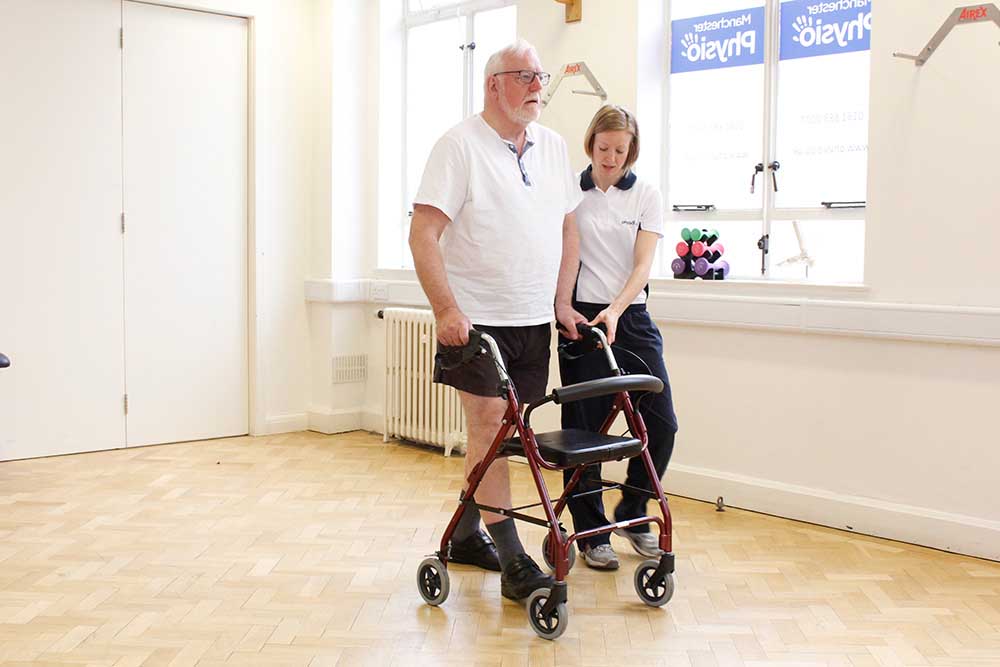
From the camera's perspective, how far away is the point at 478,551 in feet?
11.9

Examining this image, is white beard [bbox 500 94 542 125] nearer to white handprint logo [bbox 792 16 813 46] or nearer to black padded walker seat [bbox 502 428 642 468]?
black padded walker seat [bbox 502 428 642 468]

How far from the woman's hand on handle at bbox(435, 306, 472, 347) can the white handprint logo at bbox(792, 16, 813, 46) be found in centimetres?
219

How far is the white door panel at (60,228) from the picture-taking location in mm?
5168

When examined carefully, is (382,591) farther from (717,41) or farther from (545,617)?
(717,41)

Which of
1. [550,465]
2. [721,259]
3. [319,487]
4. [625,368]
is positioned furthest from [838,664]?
[319,487]

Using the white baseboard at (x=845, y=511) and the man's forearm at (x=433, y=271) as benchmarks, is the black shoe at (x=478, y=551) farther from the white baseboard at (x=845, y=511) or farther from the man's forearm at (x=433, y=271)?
the white baseboard at (x=845, y=511)

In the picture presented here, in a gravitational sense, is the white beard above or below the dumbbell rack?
above

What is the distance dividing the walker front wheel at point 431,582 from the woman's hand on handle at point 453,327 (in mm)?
656

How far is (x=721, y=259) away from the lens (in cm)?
465

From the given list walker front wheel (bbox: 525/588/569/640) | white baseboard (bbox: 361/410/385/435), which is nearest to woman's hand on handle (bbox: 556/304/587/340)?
walker front wheel (bbox: 525/588/569/640)

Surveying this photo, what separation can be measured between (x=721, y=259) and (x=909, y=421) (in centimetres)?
106

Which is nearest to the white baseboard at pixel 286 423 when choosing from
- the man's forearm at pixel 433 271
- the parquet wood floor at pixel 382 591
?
the parquet wood floor at pixel 382 591

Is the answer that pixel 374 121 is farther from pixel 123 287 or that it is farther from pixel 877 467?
pixel 877 467

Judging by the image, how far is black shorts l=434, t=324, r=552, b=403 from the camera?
3.24m
